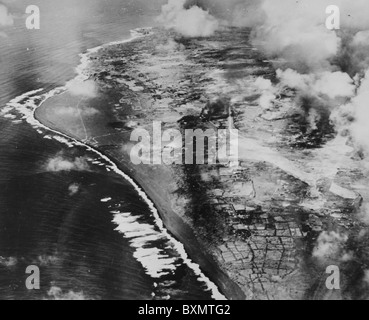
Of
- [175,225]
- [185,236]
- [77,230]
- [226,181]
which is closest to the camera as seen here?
[185,236]

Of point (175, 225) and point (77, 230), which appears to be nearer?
point (77, 230)

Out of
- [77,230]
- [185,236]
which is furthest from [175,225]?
[77,230]

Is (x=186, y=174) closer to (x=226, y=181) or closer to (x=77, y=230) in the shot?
(x=226, y=181)

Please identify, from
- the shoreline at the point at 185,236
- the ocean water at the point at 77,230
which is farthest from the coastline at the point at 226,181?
the ocean water at the point at 77,230

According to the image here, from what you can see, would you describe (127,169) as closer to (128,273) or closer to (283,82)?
(128,273)

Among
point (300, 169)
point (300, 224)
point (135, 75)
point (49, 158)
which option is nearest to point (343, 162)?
point (300, 169)

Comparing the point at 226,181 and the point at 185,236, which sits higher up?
the point at 226,181

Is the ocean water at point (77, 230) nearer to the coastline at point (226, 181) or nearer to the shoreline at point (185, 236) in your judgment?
the shoreline at point (185, 236)
